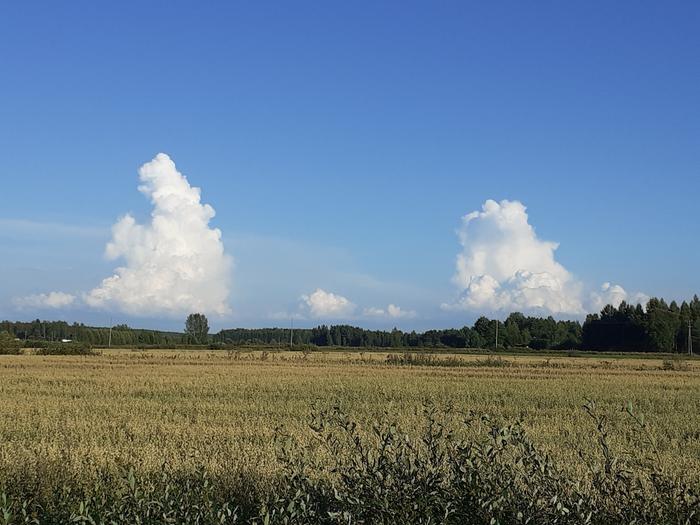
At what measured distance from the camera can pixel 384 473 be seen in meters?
5.77

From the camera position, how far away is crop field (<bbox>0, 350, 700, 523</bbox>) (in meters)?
8.45

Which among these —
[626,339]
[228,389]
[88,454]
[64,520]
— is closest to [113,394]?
[228,389]

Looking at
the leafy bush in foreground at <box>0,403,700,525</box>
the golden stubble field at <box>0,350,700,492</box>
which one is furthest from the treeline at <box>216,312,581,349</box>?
the leafy bush in foreground at <box>0,403,700,525</box>

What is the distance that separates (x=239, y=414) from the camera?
20.9m

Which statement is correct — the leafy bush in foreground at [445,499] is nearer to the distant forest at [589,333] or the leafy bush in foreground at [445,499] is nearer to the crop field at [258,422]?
the crop field at [258,422]

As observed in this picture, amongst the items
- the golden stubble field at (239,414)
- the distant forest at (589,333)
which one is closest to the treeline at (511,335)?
the distant forest at (589,333)

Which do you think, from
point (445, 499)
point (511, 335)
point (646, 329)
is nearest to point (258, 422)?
point (445, 499)

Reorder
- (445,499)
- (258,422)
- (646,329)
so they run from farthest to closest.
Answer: (646,329)
(258,422)
(445,499)

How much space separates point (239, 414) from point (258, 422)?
2399 mm

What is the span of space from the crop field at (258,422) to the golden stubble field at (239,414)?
0.18ft

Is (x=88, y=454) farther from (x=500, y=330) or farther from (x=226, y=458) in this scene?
(x=500, y=330)

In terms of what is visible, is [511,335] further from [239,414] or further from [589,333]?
[239,414]

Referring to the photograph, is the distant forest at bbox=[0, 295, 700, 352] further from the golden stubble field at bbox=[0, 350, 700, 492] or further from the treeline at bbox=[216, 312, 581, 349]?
the golden stubble field at bbox=[0, 350, 700, 492]

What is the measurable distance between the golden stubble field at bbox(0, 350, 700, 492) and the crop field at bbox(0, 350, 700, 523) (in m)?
0.05
